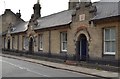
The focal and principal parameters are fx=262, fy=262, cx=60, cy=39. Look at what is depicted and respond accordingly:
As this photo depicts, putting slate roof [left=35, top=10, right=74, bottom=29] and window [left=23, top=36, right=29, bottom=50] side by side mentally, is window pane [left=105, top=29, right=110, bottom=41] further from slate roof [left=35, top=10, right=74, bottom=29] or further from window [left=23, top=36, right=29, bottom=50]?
window [left=23, top=36, right=29, bottom=50]

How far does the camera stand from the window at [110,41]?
21.0 metres

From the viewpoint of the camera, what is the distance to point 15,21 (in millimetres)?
64875

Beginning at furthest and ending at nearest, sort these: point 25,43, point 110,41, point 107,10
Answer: point 25,43 → point 107,10 → point 110,41

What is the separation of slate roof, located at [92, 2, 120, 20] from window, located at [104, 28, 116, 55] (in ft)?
4.16

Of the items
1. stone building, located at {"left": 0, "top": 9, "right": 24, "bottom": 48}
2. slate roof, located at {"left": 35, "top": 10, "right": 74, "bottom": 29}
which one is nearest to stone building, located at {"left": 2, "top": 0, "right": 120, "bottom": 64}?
slate roof, located at {"left": 35, "top": 10, "right": 74, "bottom": 29}

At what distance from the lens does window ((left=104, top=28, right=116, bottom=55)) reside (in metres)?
21.0

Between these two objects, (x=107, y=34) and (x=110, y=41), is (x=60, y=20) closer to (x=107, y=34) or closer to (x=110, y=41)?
(x=107, y=34)

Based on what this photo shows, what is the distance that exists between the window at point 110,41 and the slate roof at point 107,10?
4.16ft

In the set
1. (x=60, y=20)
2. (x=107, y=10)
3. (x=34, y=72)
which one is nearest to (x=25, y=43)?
(x=60, y=20)

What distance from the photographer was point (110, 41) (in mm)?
21312

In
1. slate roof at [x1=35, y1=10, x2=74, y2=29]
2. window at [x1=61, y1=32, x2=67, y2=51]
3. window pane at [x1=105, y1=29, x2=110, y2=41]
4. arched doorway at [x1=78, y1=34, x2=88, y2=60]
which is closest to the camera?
window pane at [x1=105, y1=29, x2=110, y2=41]

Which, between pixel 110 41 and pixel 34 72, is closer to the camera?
pixel 34 72

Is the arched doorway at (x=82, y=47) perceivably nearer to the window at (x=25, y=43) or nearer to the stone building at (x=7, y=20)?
the window at (x=25, y=43)

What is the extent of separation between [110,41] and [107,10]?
118 inches
